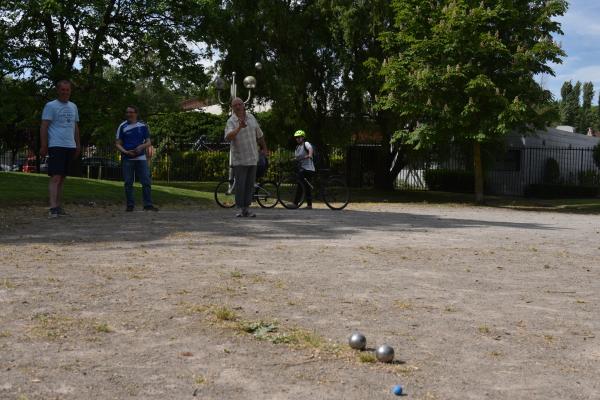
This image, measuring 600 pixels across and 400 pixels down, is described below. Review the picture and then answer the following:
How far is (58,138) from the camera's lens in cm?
1015

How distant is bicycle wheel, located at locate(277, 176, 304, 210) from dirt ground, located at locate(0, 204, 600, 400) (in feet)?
21.7

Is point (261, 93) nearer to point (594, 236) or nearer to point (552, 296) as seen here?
point (594, 236)

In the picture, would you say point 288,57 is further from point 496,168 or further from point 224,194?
point 496,168

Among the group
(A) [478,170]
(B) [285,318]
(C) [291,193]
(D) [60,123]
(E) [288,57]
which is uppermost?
(E) [288,57]

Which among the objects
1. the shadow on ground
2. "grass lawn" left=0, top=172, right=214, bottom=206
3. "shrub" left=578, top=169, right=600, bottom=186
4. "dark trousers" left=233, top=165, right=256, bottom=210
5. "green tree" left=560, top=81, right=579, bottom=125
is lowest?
the shadow on ground

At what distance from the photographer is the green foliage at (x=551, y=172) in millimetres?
33781

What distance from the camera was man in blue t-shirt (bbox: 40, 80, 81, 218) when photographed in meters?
10.1

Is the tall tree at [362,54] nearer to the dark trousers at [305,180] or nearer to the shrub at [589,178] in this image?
the dark trousers at [305,180]

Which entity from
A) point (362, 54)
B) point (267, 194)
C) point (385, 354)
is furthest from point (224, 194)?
point (362, 54)

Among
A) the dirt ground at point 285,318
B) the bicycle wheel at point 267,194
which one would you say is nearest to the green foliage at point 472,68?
the bicycle wheel at point 267,194

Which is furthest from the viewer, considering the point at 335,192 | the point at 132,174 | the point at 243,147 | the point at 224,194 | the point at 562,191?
the point at 562,191

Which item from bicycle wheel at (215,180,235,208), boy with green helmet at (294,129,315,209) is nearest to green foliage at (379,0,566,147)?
boy with green helmet at (294,129,315,209)

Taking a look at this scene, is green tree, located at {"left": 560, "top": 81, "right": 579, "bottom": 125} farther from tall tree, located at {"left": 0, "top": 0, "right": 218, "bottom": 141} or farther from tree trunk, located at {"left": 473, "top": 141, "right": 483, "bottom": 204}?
tall tree, located at {"left": 0, "top": 0, "right": 218, "bottom": 141}

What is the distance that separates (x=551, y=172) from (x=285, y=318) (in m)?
32.4
